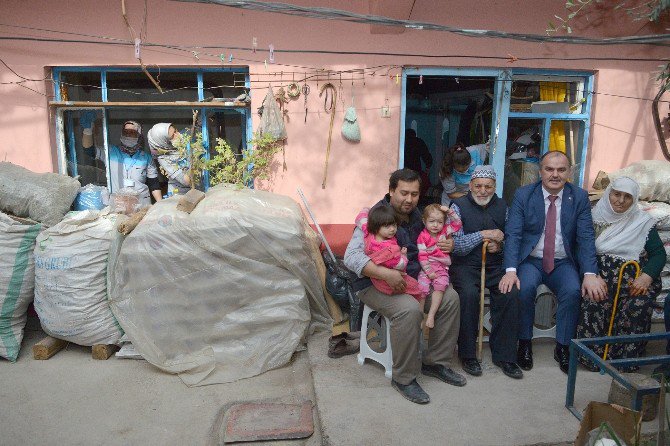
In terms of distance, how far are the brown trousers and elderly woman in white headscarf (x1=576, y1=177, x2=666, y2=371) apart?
1051 mm

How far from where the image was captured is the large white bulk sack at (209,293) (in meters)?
3.69

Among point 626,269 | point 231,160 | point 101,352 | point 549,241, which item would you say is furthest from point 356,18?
point 101,352

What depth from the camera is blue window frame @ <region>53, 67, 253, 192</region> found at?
15.8 ft

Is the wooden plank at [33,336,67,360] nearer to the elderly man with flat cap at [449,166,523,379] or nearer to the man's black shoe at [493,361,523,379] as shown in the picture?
the elderly man with flat cap at [449,166,523,379]

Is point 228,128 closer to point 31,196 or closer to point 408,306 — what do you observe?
point 31,196

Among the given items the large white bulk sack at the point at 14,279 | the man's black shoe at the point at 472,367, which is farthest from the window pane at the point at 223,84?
the man's black shoe at the point at 472,367

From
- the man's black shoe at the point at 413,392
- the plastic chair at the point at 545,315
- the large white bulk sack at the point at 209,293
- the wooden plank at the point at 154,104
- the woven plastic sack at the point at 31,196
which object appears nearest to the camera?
the man's black shoe at the point at 413,392

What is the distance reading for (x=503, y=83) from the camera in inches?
199

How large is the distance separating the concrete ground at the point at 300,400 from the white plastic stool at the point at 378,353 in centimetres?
8

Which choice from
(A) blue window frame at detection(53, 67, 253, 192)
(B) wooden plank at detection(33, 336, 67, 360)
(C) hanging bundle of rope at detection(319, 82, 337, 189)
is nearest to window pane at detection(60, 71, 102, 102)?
(A) blue window frame at detection(53, 67, 253, 192)

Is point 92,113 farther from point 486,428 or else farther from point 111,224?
point 486,428

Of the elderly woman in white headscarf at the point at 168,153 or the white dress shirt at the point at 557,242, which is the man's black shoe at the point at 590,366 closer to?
the white dress shirt at the point at 557,242

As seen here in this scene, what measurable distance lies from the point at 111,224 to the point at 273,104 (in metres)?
1.87

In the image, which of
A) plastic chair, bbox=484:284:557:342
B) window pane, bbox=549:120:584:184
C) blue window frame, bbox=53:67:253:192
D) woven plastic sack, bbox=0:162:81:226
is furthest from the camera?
window pane, bbox=549:120:584:184
